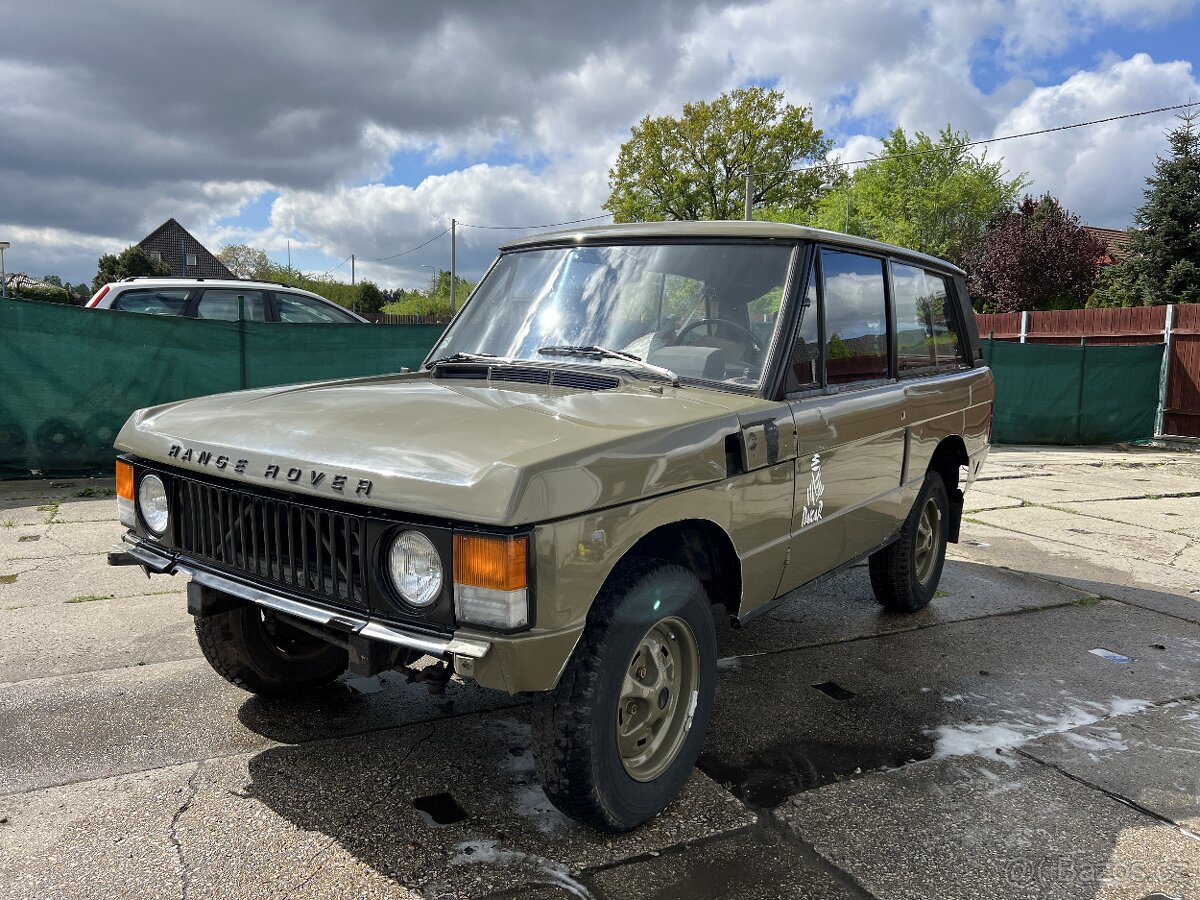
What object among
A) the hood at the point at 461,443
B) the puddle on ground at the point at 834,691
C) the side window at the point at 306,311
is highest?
the side window at the point at 306,311

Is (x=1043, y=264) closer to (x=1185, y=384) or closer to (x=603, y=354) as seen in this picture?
(x=1185, y=384)

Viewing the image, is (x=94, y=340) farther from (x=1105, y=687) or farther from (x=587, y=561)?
(x=1105, y=687)

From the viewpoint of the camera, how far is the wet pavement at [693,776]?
2.48 m

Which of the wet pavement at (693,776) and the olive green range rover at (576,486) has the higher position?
the olive green range rover at (576,486)

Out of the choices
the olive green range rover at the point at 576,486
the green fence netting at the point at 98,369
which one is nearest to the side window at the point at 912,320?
the olive green range rover at the point at 576,486

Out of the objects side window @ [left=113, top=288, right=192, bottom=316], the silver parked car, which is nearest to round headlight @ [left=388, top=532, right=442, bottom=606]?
the silver parked car

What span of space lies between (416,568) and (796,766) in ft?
5.61

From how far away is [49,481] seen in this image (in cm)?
836

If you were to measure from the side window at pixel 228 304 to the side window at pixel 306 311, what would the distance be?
249 mm

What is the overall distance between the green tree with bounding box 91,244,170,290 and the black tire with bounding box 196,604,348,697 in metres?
55.9

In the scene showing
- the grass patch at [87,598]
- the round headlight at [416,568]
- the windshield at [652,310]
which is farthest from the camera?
A: the grass patch at [87,598]

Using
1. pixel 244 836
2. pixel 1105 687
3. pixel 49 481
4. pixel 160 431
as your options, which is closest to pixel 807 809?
pixel 244 836

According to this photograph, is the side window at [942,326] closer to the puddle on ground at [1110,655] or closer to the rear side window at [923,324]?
the rear side window at [923,324]

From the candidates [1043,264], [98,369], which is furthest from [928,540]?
[1043,264]
